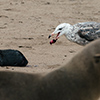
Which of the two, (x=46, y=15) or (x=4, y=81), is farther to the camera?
(x=46, y=15)

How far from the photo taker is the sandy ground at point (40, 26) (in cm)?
659

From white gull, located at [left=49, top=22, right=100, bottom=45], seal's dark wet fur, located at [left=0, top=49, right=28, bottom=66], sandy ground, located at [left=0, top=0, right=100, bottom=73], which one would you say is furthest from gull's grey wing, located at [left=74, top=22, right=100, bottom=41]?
seal's dark wet fur, located at [left=0, top=49, right=28, bottom=66]

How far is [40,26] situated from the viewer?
914 cm

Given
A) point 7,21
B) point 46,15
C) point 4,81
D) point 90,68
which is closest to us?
point 90,68

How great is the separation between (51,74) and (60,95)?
18 centimetres

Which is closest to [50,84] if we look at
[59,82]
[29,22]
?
[59,82]

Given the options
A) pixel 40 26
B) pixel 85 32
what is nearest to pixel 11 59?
pixel 85 32

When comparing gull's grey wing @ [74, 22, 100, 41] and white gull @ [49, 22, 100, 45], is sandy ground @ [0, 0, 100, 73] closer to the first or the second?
white gull @ [49, 22, 100, 45]

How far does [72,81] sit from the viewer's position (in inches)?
108

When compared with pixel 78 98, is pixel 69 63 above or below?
above

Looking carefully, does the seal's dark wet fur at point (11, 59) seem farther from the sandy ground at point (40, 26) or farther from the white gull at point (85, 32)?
the white gull at point (85, 32)

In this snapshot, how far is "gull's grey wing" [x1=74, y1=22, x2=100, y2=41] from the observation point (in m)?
6.80

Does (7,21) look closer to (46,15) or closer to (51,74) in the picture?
(46,15)

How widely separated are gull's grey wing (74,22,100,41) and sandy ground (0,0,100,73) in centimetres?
41
